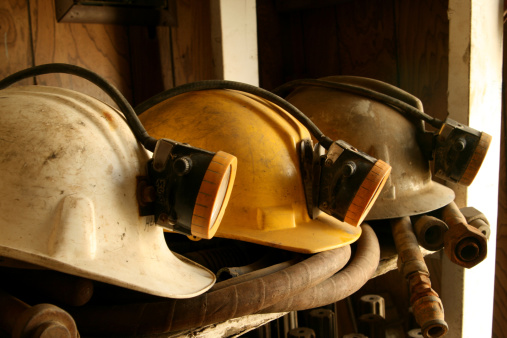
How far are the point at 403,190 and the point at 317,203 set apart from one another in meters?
0.34

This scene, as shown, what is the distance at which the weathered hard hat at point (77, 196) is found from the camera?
0.59 metres

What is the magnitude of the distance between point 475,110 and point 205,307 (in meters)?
1.13

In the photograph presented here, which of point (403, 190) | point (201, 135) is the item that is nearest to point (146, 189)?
point (201, 135)

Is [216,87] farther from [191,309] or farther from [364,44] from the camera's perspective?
[364,44]

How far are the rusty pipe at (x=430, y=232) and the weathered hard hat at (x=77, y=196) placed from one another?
55 cm

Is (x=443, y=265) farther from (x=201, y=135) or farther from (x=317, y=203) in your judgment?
(x=201, y=135)

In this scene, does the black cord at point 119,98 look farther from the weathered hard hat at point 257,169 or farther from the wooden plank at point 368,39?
the wooden plank at point 368,39

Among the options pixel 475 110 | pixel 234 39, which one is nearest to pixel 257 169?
pixel 234 39

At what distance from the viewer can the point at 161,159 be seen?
661mm

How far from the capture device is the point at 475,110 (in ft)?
4.71

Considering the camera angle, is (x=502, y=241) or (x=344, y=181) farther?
(x=502, y=241)

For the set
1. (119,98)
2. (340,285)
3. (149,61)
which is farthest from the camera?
(149,61)

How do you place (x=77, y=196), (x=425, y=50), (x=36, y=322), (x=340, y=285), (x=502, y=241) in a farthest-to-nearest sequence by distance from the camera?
(x=502, y=241)
(x=425, y=50)
(x=340, y=285)
(x=77, y=196)
(x=36, y=322)

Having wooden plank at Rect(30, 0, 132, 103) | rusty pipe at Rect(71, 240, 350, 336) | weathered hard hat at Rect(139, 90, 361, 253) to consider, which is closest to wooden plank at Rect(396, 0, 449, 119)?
weathered hard hat at Rect(139, 90, 361, 253)
